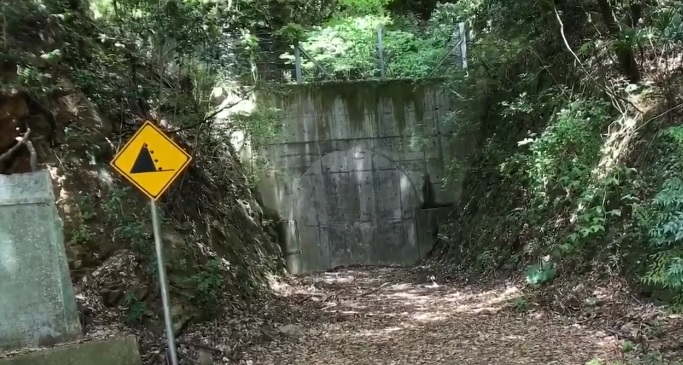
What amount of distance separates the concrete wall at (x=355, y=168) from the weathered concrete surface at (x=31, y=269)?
804cm

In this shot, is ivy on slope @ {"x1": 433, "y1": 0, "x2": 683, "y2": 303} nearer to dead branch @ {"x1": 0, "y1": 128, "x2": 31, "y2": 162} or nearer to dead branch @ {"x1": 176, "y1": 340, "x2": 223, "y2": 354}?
dead branch @ {"x1": 176, "y1": 340, "x2": 223, "y2": 354}

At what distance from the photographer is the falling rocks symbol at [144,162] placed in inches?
185

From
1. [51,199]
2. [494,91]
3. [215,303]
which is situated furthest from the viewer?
[494,91]

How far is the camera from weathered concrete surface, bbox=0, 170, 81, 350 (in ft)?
16.3

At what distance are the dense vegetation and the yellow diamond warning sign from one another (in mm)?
2738

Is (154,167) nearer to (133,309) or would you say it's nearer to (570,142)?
(133,309)

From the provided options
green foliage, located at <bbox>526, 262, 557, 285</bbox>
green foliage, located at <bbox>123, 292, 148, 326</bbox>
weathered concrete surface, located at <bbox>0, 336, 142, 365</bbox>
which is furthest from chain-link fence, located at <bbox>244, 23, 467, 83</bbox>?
weathered concrete surface, located at <bbox>0, 336, 142, 365</bbox>

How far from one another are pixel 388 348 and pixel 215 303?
2085mm

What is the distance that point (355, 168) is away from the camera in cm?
1322

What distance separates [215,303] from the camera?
23.5 ft

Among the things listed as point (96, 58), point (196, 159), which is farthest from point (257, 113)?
point (96, 58)

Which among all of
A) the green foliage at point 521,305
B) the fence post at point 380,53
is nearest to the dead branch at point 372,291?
the green foliage at point 521,305

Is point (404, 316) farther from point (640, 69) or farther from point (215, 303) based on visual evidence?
point (640, 69)

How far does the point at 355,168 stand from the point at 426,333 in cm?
644
